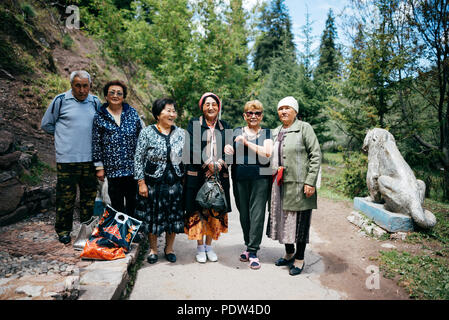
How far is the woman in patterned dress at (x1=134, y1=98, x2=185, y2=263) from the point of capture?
329cm

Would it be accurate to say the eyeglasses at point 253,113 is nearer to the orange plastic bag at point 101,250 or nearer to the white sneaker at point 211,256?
the white sneaker at point 211,256

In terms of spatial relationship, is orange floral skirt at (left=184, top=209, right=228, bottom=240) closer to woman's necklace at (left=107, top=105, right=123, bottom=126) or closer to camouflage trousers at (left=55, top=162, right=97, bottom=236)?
camouflage trousers at (left=55, top=162, right=97, bottom=236)

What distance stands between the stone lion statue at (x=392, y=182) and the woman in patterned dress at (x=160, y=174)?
376cm

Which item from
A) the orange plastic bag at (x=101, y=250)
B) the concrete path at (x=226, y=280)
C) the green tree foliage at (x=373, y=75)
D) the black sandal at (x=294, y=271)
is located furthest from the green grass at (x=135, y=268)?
the green tree foliage at (x=373, y=75)

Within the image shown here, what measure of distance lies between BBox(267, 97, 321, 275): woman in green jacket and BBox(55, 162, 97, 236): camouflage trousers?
2402 millimetres

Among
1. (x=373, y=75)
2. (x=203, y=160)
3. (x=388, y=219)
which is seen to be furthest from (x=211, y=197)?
(x=373, y=75)

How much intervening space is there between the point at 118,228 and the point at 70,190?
845mm

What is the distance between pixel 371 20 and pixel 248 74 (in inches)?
160

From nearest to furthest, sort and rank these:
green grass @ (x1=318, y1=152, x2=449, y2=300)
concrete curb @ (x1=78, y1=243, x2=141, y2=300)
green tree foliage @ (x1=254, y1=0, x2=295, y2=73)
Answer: concrete curb @ (x1=78, y1=243, x2=141, y2=300), green grass @ (x1=318, y1=152, x2=449, y2=300), green tree foliage @ (x1=254, y1=0, x2=295, y2=73)

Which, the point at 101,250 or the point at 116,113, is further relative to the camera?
the point at 116,113

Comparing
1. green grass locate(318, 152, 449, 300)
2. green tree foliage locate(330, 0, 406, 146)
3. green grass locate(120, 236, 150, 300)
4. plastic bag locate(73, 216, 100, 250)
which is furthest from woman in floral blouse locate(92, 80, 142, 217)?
green tree foliage locate(330, 0, 406, 146)

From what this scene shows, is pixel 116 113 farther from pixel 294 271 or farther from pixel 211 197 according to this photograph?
pixel 294 271

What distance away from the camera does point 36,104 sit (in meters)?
Result: 6.48

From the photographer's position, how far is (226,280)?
316 cm
